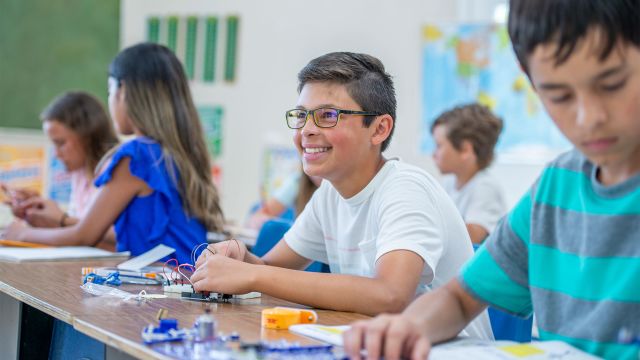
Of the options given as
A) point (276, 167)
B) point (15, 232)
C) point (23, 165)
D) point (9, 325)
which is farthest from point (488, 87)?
point (9, 325)

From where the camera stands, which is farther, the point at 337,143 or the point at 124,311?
the point at 337,143

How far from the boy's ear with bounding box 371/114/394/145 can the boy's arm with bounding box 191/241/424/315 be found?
379 mm

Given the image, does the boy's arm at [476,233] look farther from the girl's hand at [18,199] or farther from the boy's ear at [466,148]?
the girl's hand at [18,199]

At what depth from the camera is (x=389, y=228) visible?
1.75 metres

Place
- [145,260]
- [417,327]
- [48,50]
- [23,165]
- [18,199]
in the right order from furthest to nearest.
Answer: [48,50], [23,165], [18,199], [145,260], [417,327]

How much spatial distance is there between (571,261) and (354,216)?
2.57ft

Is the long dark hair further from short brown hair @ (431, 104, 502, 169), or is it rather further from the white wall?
the white wall

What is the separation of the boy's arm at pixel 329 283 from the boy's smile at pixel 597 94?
1.98 feet

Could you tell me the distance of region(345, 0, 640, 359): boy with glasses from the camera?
3.51 feet

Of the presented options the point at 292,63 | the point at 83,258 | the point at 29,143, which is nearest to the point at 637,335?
the point at 83,258

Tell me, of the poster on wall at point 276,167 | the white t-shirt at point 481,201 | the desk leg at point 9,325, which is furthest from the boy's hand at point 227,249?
the poster on wall at point 276,167

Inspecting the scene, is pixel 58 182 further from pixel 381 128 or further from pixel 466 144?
pixel 381 128

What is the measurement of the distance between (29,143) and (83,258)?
1943 mm

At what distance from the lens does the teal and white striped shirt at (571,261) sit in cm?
117
